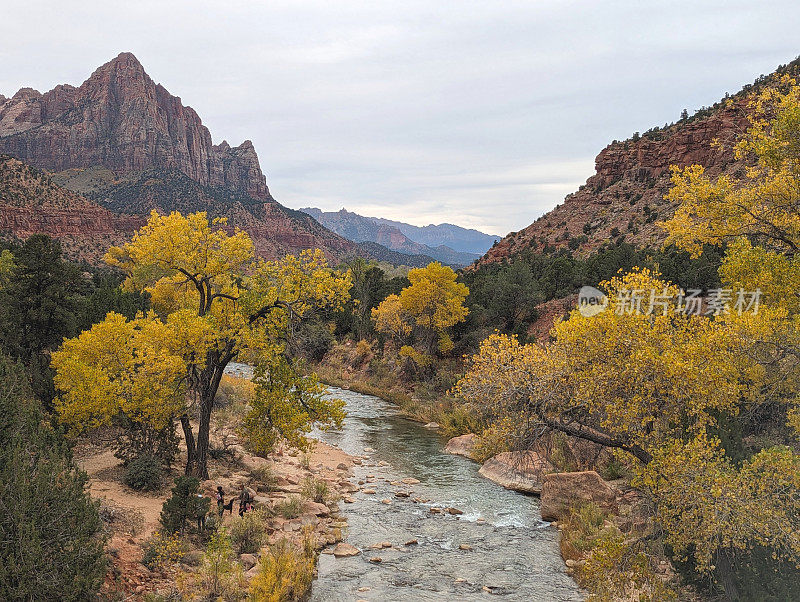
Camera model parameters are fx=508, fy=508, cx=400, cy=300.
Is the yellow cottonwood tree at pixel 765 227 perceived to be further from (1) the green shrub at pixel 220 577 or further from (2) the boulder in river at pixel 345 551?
(1) the green shrub at pixel 220 577

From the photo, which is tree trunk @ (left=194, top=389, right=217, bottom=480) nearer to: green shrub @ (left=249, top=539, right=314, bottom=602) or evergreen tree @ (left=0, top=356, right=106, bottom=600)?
green shrub @ (left=249, top=539, right=314, bottom=602)

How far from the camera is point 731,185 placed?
36.7 ft

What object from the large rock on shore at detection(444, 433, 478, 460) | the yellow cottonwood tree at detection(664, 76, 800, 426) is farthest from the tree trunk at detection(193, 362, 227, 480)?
the yellow cottonwood tree at detection(664, 76, 800, 426)

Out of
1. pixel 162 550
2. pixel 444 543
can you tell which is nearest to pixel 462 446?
pixel 444 543

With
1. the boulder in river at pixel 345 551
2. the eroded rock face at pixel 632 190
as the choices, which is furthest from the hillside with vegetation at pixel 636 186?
the boulder in river at pixel 345 551

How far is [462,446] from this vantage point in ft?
87.5

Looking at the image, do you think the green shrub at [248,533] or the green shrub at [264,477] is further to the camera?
the green shrub at [264,477]

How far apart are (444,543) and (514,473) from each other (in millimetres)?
6962

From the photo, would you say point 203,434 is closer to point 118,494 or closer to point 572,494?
point 118,494

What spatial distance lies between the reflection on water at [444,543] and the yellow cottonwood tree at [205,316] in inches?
250

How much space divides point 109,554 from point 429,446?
1897 cm

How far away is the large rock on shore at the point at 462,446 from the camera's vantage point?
25.9m

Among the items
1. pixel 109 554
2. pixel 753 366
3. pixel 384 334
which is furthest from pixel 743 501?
pixel 384 334

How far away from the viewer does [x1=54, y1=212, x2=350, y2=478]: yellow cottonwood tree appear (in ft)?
49.9
